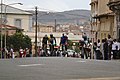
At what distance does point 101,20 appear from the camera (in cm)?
7619

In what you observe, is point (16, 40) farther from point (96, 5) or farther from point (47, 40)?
point (47, 40)

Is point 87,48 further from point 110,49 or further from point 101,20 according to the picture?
point 101,20

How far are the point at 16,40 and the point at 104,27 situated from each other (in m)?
33.7

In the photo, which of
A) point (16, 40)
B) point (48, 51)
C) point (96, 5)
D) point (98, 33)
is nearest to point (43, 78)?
point (48, 51)

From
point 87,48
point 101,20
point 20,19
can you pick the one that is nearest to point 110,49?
point 87,48

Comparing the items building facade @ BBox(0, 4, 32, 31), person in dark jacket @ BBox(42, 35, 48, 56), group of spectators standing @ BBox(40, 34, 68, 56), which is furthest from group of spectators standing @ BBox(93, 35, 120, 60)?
building facade @ BBox(0, 4, 32, 31)

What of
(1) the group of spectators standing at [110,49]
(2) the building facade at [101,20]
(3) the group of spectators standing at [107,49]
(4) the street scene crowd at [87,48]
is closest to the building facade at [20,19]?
(2) the building facade at [101,20]

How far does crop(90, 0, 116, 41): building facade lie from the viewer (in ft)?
226

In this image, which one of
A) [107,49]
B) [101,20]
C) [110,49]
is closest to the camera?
[107,49]

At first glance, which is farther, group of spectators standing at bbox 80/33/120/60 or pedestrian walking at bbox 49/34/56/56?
pedestrian walking at bbox 49/34/56/56

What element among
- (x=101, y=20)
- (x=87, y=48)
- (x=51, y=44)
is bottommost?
(x=87, y=48)

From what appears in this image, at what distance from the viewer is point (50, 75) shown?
18.8 meters

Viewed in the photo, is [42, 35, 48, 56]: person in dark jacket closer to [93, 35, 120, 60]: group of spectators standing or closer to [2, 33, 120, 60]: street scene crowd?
[2, 33, 120, 60]: street scene crowd

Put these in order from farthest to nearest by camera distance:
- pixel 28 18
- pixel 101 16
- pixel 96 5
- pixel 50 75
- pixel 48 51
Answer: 1. pixel 28 18
2. pixel 96 5
3. pixel 101 16
4. pixel 48 51
5. pixel 50 75
